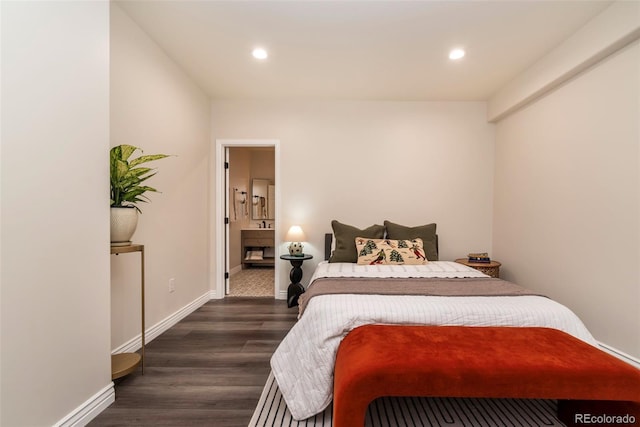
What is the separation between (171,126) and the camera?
3045 millimetres

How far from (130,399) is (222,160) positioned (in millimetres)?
2917

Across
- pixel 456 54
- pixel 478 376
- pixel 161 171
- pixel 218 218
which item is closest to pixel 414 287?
pixel 478 376

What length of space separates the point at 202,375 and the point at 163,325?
3.44ft

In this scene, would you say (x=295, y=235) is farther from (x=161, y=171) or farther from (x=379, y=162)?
(x=161, y=171)

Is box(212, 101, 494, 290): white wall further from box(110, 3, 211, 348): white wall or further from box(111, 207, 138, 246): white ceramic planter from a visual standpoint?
box(111, 207, 138, 246): white ceramic planter

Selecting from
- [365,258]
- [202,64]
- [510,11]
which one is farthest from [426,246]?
[202,64]

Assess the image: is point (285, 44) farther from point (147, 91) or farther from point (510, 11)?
point (510, 11)

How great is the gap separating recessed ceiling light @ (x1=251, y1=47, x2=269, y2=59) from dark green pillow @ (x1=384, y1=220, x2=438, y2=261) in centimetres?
234

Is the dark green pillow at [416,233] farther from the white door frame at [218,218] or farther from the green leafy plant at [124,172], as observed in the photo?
the green leafy plant at [124,172]

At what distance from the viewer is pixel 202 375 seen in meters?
2.08

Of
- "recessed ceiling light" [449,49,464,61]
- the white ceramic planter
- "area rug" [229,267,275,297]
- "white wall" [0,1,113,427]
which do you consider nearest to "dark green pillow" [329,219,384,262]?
"area rug" [229,267,275,297]

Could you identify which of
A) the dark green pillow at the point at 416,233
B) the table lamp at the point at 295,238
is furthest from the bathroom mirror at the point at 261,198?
the dark green pillow at the point at 416,233

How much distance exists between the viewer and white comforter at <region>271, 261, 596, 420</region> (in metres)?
1.64

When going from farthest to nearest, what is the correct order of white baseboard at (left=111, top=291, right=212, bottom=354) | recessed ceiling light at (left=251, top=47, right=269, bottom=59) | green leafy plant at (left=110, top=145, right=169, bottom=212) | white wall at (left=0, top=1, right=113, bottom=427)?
recessed ceiling light at (left=251, top=47, right=269, bottom=59) → white baseboard at (left=111, top=291, right=212, bottom=354) → green leafy plant at (left=110, top=145, right=169, bottom=212) → white wall at (left=0, top=1, right=113, bottom=427)
